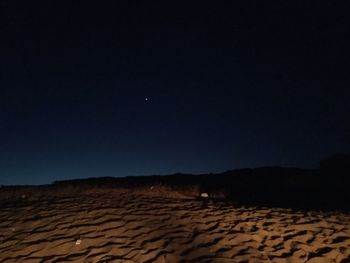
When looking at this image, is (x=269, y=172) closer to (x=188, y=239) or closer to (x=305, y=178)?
(x=305, y=178)

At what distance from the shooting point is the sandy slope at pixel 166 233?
5.98m

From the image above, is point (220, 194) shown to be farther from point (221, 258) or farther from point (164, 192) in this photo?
point (221, 258)

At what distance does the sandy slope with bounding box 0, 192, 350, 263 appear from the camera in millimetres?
5980

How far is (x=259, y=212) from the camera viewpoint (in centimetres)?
915

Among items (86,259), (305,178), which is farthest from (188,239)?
(305,178)

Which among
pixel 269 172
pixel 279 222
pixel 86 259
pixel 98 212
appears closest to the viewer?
pixel 86 259

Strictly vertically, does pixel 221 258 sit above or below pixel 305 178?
below

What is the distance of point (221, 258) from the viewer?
579 centimetres

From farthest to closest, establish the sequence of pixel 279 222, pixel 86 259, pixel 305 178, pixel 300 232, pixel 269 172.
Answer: pixel 269 172 → pixel 305 178 → pixel 279 222 → pixel 300 232 → pixel 86 259

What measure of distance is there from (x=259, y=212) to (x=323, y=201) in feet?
15.9

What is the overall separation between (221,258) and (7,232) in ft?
16.4

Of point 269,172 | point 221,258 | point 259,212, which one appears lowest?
point 221,258

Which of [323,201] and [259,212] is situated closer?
[259,212]

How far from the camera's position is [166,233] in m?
7.04
